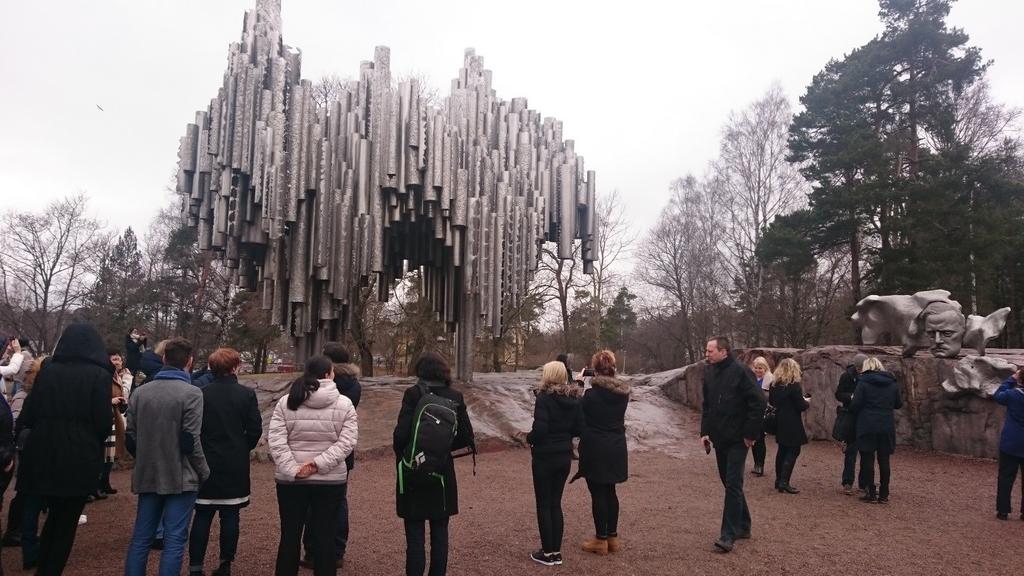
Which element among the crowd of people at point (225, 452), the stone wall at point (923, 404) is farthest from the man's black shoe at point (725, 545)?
the stone wall at point (923, 404)

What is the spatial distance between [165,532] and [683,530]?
15.5ft

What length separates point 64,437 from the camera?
432 centimetres

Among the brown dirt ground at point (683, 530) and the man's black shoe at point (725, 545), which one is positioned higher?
the man's black shoe at point (725, 545)

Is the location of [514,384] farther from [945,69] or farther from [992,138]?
[992,138]

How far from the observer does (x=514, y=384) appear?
16.8m

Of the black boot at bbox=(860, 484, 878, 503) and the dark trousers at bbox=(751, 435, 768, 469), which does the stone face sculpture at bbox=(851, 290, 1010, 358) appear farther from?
the black boot at bbox=(860, 484, 878, 503)

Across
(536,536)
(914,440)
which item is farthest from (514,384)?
→ (536,536)

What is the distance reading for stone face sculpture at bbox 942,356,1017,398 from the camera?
416 inches

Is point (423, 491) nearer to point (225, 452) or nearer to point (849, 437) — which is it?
point (225, 452)

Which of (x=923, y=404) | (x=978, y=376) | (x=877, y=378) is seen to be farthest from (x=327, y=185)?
(x=978, y=376)

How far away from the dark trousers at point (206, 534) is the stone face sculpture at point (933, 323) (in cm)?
1207

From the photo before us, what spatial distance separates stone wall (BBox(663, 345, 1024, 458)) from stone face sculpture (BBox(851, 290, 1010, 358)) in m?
0.31

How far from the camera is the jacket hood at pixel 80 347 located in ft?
14.6

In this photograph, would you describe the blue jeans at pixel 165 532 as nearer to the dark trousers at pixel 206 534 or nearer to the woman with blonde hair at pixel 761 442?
the dark trousers at pixel 206 534
